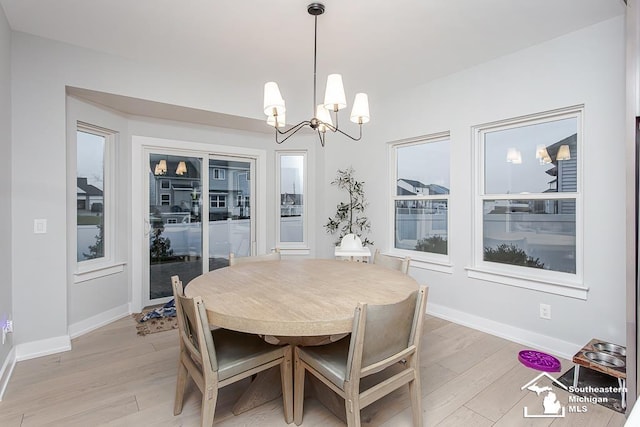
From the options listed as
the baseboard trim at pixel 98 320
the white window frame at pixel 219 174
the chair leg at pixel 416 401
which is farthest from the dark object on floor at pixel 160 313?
the chair leg at pixel 416 401

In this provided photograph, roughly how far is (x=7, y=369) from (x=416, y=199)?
155 inches

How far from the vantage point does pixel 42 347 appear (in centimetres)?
270

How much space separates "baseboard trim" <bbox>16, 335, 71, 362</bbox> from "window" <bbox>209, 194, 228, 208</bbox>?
6.77 feet

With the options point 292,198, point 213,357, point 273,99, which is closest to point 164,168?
point 292,198

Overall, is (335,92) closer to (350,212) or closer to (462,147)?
(462,147)

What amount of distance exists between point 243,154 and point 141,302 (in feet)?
7.22

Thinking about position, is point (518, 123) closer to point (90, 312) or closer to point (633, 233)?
point (633, 233)

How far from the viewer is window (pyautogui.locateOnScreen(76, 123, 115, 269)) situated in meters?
3.33

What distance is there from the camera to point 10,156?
8.42 feet

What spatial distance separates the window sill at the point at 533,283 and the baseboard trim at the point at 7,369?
3.80 m

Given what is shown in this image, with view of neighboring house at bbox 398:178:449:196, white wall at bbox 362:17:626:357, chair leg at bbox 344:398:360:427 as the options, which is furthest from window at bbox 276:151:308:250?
chair leg at bbox 344:398:360:427

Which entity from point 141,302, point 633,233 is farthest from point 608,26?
point 141,302

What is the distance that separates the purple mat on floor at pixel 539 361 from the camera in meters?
2.46

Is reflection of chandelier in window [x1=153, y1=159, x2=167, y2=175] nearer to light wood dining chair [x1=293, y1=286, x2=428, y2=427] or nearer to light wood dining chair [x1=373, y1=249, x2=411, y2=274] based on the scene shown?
light wood dining chair [x1=373, y1=249, x2=411, y2=274]
